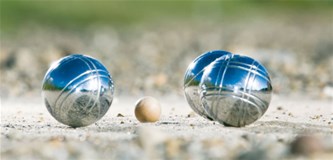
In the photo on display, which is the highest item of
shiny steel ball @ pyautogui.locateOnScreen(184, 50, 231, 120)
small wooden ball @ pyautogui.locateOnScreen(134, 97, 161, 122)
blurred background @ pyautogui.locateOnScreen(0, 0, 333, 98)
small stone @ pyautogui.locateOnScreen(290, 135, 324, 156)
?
blurred background @ pyautogui.locateOnScreen(0, 0, 333, 98)

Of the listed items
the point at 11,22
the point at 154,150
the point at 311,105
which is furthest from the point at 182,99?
the point at 11,22

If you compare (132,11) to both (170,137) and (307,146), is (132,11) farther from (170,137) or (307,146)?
(307,146)

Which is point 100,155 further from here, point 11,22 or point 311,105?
point 11,22

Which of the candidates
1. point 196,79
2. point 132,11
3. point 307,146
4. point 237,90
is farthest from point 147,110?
point 132,11

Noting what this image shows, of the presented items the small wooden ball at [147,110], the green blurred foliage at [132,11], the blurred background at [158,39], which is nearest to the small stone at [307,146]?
the small wooden ball at [147,110]

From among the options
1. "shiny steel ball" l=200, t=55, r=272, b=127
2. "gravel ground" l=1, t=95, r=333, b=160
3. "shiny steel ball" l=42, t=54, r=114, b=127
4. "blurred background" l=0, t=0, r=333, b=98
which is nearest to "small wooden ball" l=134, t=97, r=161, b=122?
"gravel ground" l=1, t=95, r=333, b=160

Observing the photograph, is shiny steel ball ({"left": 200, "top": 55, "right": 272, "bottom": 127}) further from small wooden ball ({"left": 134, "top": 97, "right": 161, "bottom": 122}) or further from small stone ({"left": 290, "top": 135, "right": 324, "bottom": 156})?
small stone ({"left": 290, "top": 135, "right": 324, "bottom": 156})

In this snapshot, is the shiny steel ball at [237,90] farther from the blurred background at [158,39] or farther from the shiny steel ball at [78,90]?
the blurred background at [158,39]
